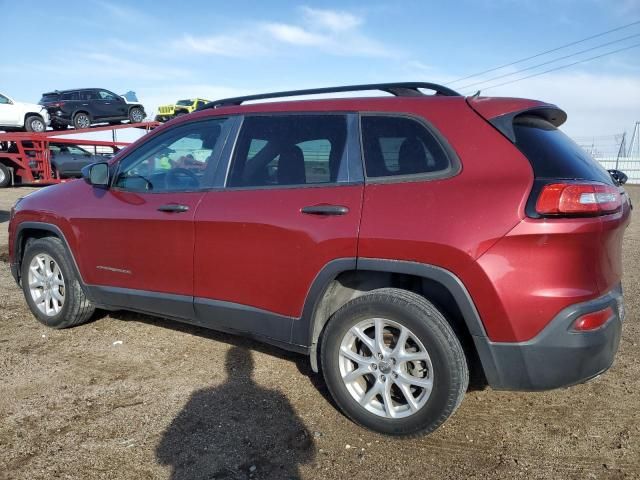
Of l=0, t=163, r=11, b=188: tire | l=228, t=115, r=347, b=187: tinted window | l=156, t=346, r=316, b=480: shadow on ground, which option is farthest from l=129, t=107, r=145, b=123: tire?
l=156, t=346, r=316, b=480: shadow on ground

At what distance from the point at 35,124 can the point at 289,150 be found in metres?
17.7

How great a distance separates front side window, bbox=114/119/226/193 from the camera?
11.2 feet

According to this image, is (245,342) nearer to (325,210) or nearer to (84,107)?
(325,210)

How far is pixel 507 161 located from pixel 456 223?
0.39m

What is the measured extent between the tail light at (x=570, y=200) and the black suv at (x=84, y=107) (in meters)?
20.0

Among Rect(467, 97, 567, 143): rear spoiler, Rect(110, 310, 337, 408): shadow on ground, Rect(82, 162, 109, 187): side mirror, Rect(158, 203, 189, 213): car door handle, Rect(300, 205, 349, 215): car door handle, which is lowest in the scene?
Rect(110, 310, 337, 408): shadow on ground

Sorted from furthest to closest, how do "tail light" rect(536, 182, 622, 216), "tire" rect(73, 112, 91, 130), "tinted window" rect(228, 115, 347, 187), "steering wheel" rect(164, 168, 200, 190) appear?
"tire" rect(73, 112, 91, 130) < "steering wheel" rect(164, 168, 200, 190) < "tinted window" rect(228, 115, 347, 187) < "tail light" rect(536, 182, 622, 216)

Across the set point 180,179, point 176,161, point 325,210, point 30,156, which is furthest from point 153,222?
point 30,156

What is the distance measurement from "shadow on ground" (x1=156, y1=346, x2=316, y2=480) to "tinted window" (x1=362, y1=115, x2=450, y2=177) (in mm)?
1445

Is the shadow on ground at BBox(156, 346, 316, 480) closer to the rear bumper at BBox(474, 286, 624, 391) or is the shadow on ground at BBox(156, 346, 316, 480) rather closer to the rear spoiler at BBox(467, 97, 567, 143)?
the rear bumper at BBox(474, 286, 624, 391)

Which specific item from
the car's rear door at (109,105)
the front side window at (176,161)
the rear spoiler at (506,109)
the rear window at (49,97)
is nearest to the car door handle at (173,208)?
the front side window at (176,161)

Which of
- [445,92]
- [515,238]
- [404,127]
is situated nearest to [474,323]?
[515,238]

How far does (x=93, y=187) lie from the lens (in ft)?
13.0

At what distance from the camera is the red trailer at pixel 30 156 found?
53.5 feet
